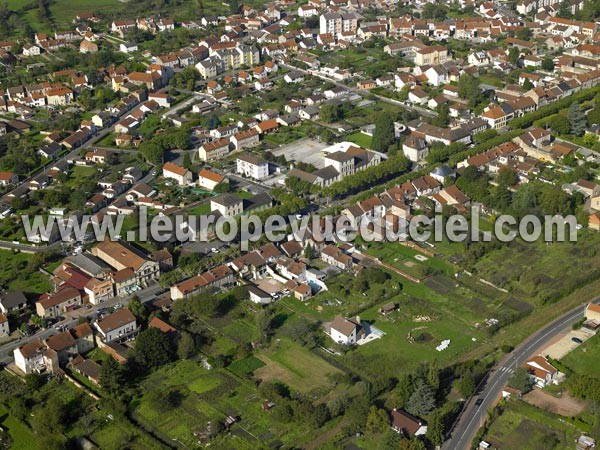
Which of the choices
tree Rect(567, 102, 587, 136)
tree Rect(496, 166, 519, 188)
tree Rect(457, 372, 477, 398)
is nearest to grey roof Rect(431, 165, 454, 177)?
tree Rect(496, 166, 519, 188)

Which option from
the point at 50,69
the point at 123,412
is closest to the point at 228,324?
the point at 123,412

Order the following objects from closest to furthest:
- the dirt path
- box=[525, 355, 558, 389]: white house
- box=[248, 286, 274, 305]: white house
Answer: the dirt path < box=[525, 355, 558, 389]: white house < box=[248, 286, 274, 305]: white house

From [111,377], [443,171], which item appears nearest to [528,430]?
[111,377]

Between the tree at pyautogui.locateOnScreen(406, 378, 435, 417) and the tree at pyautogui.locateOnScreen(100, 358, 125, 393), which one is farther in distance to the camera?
the tree at pyautogui.locateOnScreen(100, 358, 125, 393)

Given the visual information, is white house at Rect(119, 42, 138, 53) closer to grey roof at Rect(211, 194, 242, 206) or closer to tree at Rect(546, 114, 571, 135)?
grey roof at Rect(211, 194, 242, 206)

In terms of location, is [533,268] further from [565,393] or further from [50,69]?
[50,69]

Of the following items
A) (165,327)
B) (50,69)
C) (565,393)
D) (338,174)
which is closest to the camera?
(565,393)
